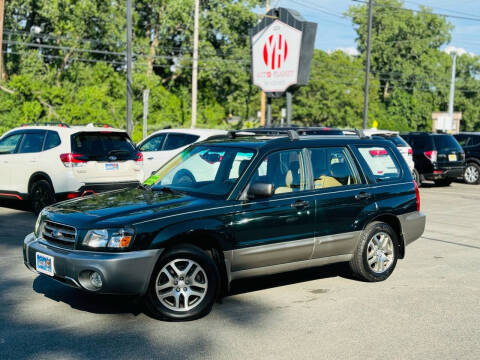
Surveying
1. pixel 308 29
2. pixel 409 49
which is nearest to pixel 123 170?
pixel 308 29

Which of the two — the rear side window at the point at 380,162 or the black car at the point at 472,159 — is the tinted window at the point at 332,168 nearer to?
the rear side window at the point at 380,162

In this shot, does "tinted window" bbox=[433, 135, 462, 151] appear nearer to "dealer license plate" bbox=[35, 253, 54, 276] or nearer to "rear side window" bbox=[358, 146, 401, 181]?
"rear side window" bbox=[358, 146, 401, 181]

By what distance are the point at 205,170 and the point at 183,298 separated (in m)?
1.50

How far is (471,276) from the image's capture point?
7383 mm

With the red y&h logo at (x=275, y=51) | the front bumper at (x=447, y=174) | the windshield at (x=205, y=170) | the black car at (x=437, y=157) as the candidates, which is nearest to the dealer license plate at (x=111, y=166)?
the windshield at (x=205, y=170)

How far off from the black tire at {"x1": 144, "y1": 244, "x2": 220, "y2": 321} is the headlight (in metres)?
0.37

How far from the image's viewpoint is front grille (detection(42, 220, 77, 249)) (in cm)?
538

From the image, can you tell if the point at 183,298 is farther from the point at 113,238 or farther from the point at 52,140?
the point at 52,140

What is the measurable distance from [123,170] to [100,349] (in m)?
6.99

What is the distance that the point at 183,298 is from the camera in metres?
5.49

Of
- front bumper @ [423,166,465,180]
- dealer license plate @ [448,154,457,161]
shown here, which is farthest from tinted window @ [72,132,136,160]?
dealer license plate @ [448,154,457,161]

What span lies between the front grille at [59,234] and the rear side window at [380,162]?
342 cm

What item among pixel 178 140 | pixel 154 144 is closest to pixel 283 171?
pixel 178 140

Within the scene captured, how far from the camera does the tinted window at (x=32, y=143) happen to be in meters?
11.6
